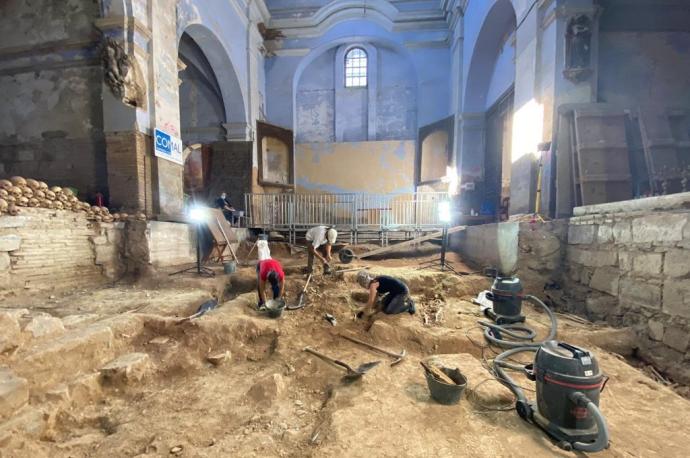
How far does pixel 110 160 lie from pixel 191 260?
9.48ft

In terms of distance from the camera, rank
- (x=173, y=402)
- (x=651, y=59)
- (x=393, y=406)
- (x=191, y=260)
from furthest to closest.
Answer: (x=191, y=260), (x=651, y=59), (x=173, y=402), (x=393, y=406)

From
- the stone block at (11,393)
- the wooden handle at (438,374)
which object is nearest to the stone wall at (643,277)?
the wooden handle at (438,374)

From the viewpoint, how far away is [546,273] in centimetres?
547

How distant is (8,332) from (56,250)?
329 cm

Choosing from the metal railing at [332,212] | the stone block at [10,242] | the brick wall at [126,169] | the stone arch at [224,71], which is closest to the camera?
the stone block at [10,242]

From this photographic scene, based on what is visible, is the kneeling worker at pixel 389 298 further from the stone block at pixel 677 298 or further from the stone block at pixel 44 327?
the stone block at pixel 44 327

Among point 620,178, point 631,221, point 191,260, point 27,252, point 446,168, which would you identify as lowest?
point 191,260

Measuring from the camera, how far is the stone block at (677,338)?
3.25 m

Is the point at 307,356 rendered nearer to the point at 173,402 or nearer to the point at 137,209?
the point at 173,402

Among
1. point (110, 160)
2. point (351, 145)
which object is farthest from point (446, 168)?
point (110, 160)

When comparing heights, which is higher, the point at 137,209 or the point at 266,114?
the point at 266,114

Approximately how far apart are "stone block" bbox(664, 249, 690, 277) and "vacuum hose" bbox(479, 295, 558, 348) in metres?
1.33

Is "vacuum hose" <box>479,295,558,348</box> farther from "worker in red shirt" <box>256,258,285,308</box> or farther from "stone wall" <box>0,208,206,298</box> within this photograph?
"stone wall" <box>0,208,206,298</box>

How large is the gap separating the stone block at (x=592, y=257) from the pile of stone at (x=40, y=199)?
29.0 feet
